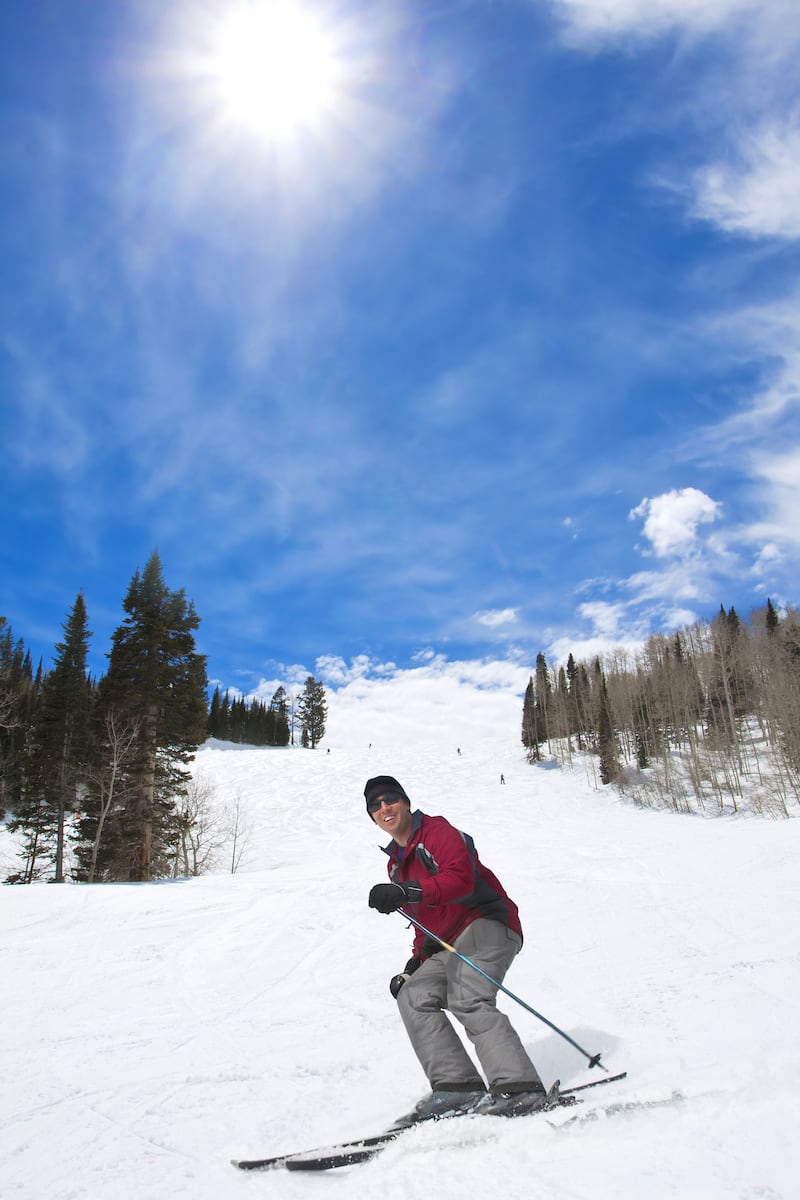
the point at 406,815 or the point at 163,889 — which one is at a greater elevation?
the point at 406,815

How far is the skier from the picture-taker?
9.87ft

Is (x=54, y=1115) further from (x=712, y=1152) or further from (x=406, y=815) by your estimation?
(x=712, y=1152)

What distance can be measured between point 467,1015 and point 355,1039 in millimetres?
2514

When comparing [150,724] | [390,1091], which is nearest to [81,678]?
[150,724]

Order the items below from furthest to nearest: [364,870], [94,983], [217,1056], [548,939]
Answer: [364,870] < [548,939] < [94,983] < [217,1056]

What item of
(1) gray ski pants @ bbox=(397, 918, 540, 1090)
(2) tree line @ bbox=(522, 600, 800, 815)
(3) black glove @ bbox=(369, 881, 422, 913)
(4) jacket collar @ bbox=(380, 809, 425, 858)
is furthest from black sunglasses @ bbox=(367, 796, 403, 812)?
(2) tree line @ bbox=(522, 600, 800, 815)

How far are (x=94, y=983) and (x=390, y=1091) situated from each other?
4.87 metres

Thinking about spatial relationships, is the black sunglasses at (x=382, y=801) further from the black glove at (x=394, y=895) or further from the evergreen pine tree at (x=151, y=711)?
the evergreen pine tree at (x=151, y=711)

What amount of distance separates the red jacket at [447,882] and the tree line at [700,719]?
39.0 metres

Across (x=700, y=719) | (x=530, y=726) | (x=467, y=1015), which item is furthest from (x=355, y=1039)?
(x=530, y=726)

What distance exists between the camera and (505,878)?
14234 millimetres

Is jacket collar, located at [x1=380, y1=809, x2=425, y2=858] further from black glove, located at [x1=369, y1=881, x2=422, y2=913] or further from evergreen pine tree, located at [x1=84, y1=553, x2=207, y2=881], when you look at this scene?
evergreen pine tree, located at [x1=84, y1=553, x2=207, y2=881]

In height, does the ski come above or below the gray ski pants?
below

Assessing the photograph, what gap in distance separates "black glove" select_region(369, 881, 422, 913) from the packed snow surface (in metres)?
0.98
